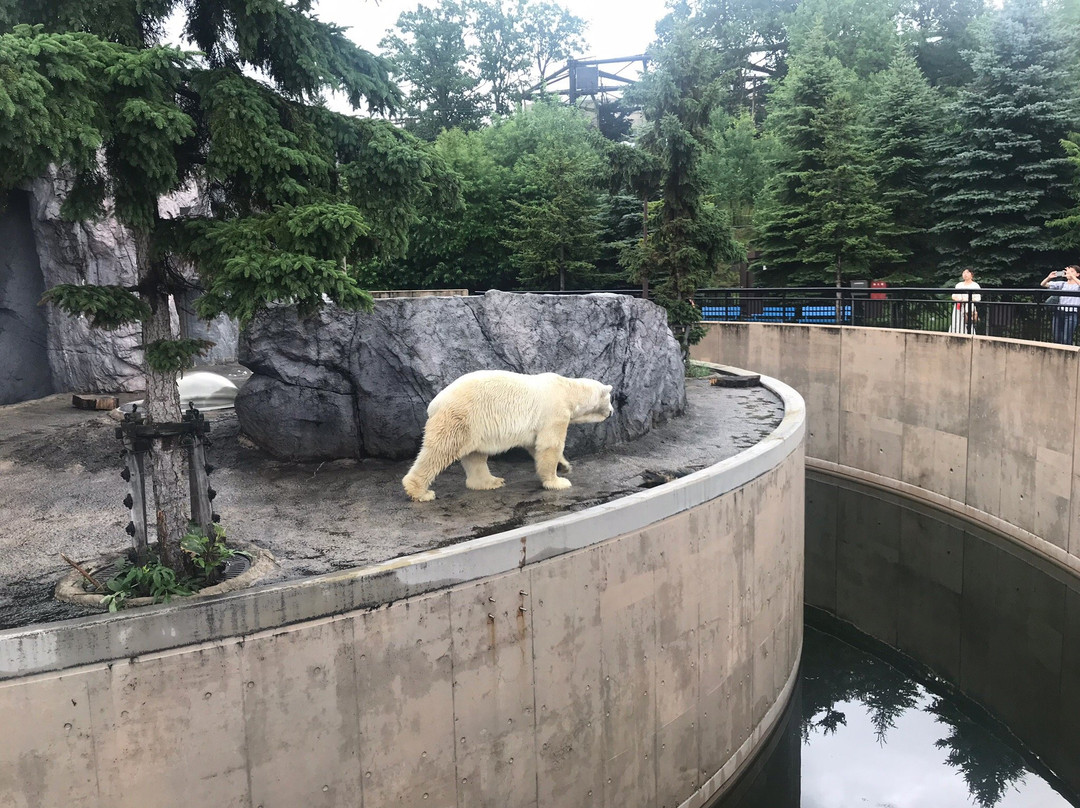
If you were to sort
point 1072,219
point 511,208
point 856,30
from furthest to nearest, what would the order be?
point 856,30 → point 511,208 → point 1072,219

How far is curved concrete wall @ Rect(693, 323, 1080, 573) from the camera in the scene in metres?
12.8

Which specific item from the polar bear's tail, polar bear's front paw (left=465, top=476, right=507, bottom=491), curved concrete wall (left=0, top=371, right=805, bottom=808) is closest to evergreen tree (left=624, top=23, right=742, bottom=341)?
curved concrete wall (left=0, top=371, right=805, bottom=808)

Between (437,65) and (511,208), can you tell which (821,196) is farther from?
(437,65)

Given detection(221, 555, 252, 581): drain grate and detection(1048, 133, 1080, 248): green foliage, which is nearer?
detection(221, 555, 252, 581): drain grate

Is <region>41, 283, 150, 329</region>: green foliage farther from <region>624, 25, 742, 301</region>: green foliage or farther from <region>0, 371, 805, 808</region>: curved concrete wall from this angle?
<region>624, 25, 742, 301</region>: green foliage

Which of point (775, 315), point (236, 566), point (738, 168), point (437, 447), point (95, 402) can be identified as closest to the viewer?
point (236, 566)

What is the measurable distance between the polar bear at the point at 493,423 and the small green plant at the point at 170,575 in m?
2.05

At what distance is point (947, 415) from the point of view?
15523mm

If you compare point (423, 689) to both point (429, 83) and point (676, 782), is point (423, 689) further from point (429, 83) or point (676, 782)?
point (429, 83)

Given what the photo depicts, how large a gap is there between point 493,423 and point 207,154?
3.12m

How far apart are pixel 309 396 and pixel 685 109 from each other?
33.4 ft

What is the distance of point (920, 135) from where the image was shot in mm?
25391

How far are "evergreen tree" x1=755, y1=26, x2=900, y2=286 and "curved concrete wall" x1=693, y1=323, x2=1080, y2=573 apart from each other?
563cm

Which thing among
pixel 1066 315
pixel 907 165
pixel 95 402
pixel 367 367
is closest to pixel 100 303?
pixel 367 367
